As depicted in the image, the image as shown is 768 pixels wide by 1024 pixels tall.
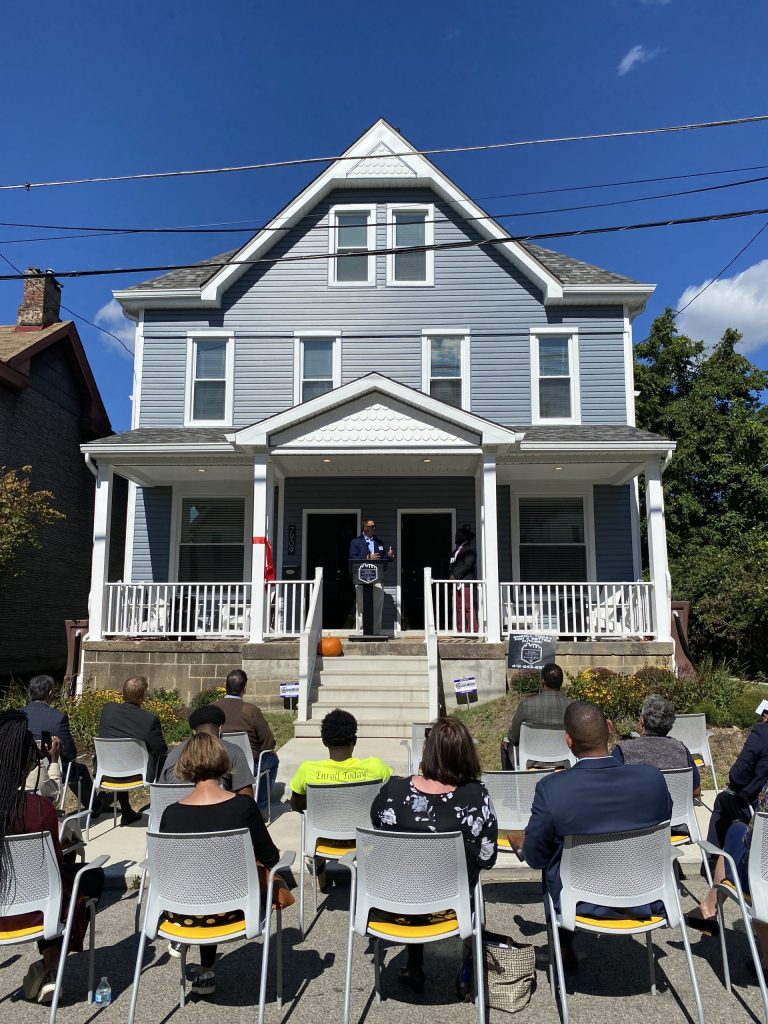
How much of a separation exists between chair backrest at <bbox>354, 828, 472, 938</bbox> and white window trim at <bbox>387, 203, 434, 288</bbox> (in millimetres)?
13230

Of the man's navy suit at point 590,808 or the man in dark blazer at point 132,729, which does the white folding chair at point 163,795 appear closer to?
the man in dark blazer at point 132,729

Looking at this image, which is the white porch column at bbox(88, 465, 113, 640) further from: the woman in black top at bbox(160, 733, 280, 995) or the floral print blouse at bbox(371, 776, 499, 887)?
the floral print blouse at bbox(371, 776, 499, 887)

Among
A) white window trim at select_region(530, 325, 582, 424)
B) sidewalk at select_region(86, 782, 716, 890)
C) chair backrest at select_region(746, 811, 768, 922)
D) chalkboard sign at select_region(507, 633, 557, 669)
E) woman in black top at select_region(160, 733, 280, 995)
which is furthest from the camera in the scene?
white window trim at select_region(530, 325, 582, 424)

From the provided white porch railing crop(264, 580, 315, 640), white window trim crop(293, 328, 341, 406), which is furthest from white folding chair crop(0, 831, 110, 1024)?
white window trim crop(293, 328, 341, 406)

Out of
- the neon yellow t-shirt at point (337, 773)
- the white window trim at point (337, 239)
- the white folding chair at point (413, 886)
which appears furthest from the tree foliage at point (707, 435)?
the white folding chair at point (413, 886)

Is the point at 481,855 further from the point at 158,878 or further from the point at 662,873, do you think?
the point at 158,878

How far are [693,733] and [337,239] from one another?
12.0m

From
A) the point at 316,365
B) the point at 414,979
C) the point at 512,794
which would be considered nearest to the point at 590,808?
the point at 414,979

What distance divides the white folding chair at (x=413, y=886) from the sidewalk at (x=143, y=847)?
1.83 metres

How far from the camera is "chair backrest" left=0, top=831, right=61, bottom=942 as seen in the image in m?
3.42

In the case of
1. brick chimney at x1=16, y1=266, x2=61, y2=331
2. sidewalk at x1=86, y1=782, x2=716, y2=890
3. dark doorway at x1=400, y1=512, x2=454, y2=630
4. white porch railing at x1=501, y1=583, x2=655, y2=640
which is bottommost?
sidewalk at x1=86, y1=782, x2=716, y2=890

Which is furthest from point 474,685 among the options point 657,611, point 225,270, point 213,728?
point 225,270

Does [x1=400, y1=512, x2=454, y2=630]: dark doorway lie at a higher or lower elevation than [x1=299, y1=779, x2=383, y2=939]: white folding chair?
higher

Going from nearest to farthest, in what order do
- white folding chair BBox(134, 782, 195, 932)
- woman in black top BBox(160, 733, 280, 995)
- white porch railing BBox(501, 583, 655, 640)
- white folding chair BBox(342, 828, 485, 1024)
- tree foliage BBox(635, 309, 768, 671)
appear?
white folding chair BBox(342, 828, 485, 1024) < woman in black top BBox(160, 733, 280, 995) < white folding chair BBox(134, 782, 195, 932) < white porch railing BBox(501, 583, 655, 640) < tree foliage BBox(635, 309, 768, 671)
